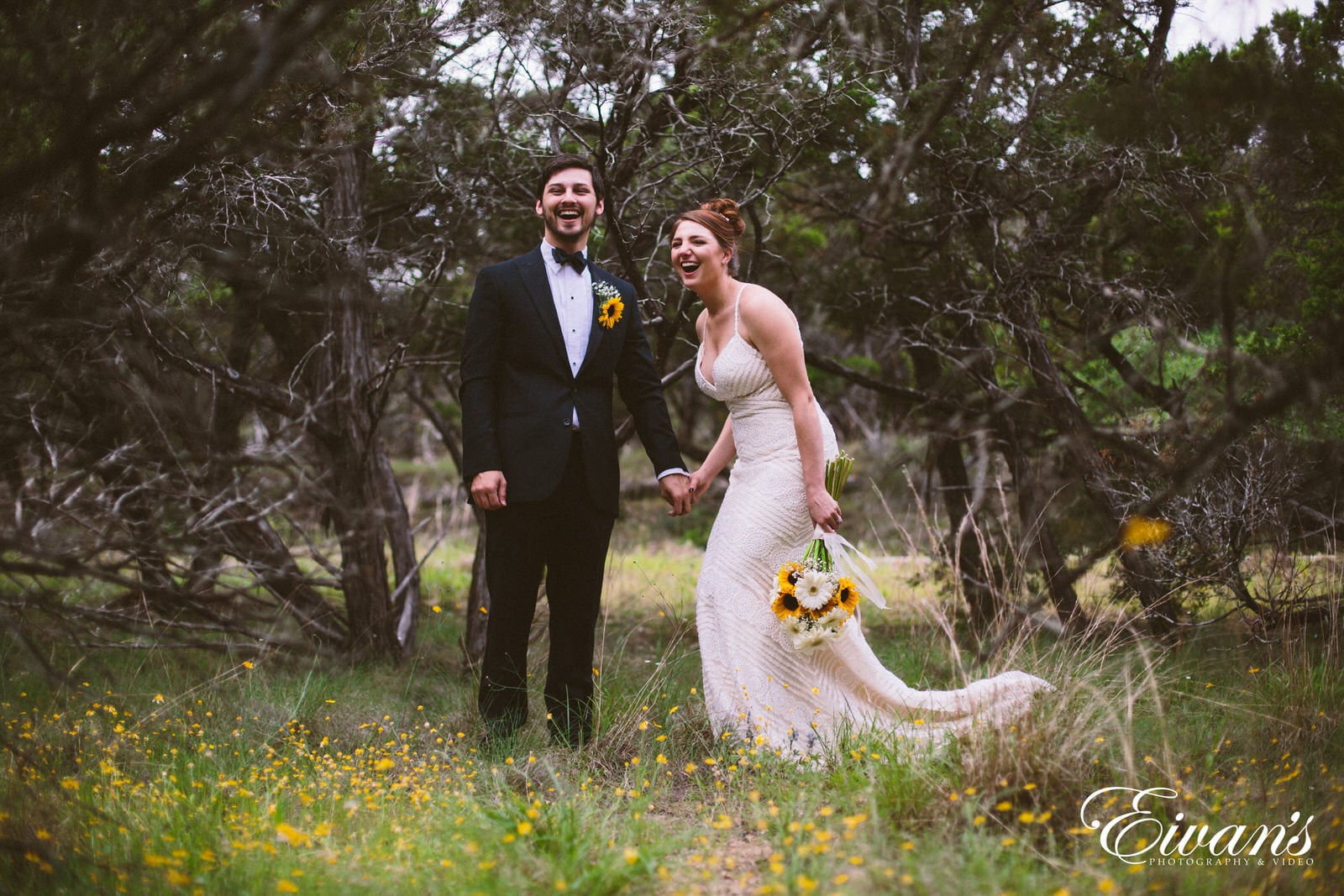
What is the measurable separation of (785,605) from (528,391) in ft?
4.09

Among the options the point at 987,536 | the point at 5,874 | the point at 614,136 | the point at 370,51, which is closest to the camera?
the point at 5,874

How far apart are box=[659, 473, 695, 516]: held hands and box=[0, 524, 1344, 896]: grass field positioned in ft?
2.67

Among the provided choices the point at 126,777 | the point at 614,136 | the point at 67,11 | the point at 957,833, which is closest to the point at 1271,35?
the point at 614,136

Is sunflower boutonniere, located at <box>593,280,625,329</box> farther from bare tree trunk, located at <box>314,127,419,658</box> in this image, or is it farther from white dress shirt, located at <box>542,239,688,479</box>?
bare tree trunk, located at <box>314,127,419,658</box>

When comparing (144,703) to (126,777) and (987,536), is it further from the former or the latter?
(987,536)

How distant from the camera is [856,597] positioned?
3.79 metres

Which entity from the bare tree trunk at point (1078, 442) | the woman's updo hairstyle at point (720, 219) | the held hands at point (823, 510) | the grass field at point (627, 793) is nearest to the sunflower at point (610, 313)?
the woman's updo hairstyle at point (720, 219)

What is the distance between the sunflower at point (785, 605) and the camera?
3736mm

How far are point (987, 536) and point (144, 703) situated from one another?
509cm

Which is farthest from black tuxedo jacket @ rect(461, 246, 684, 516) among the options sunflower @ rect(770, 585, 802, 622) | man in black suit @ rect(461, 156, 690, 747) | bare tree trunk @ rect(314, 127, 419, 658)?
bare tree trunk @ rect(314, 127, 419, 658)

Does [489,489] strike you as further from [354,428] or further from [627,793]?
[354,428]

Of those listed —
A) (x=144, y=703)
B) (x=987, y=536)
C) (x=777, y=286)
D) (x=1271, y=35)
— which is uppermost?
(x=1271, y=35)

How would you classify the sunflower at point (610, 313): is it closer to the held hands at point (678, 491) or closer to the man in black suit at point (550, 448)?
the man in black suit at point (550, 448)

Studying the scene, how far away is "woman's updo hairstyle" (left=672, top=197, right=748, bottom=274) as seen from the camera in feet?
12.6
